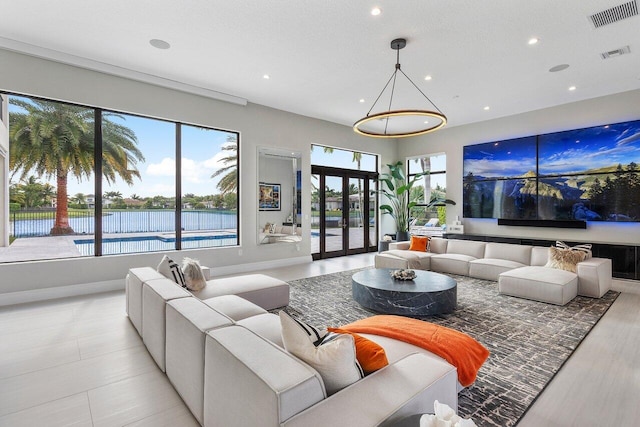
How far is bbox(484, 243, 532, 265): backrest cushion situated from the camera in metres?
5.84

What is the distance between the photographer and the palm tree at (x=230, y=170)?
6.71 meters

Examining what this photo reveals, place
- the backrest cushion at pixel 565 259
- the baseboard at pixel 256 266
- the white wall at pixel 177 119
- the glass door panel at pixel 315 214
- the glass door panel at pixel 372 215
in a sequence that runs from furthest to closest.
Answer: the glass door panel at pixel 372 215
the glass door panel at pixel 315 214
the baseboard at pixel 256 266
the backrest cushion at pixel 565 259
the white wall at pixel 177 119

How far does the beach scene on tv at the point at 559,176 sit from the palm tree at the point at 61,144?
788cm

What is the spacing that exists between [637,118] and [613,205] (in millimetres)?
1665

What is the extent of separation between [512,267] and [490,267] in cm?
34

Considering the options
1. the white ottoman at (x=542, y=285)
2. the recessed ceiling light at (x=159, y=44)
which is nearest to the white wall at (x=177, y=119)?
the recessed ceiling light at (x=159, y=44)

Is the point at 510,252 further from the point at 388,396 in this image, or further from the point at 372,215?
the point at 388,396

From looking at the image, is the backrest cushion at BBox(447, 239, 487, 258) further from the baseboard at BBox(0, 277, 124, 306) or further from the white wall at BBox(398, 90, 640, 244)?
Result: the baseboard at BBox(0, 277, 124, 306)

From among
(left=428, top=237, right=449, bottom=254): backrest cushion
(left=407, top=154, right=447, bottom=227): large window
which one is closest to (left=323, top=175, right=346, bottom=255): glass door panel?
(left=407, top=154, right=447, bottom=227): large window

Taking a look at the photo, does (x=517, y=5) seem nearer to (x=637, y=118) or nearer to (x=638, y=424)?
(x=638, y=424)

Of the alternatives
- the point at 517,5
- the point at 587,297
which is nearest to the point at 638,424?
the point at 587,297

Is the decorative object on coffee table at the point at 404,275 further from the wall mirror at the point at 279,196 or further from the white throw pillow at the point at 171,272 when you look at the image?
the wall mirror at the point at 279,196

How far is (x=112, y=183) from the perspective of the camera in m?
5.47

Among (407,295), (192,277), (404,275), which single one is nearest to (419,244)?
(404,275)
